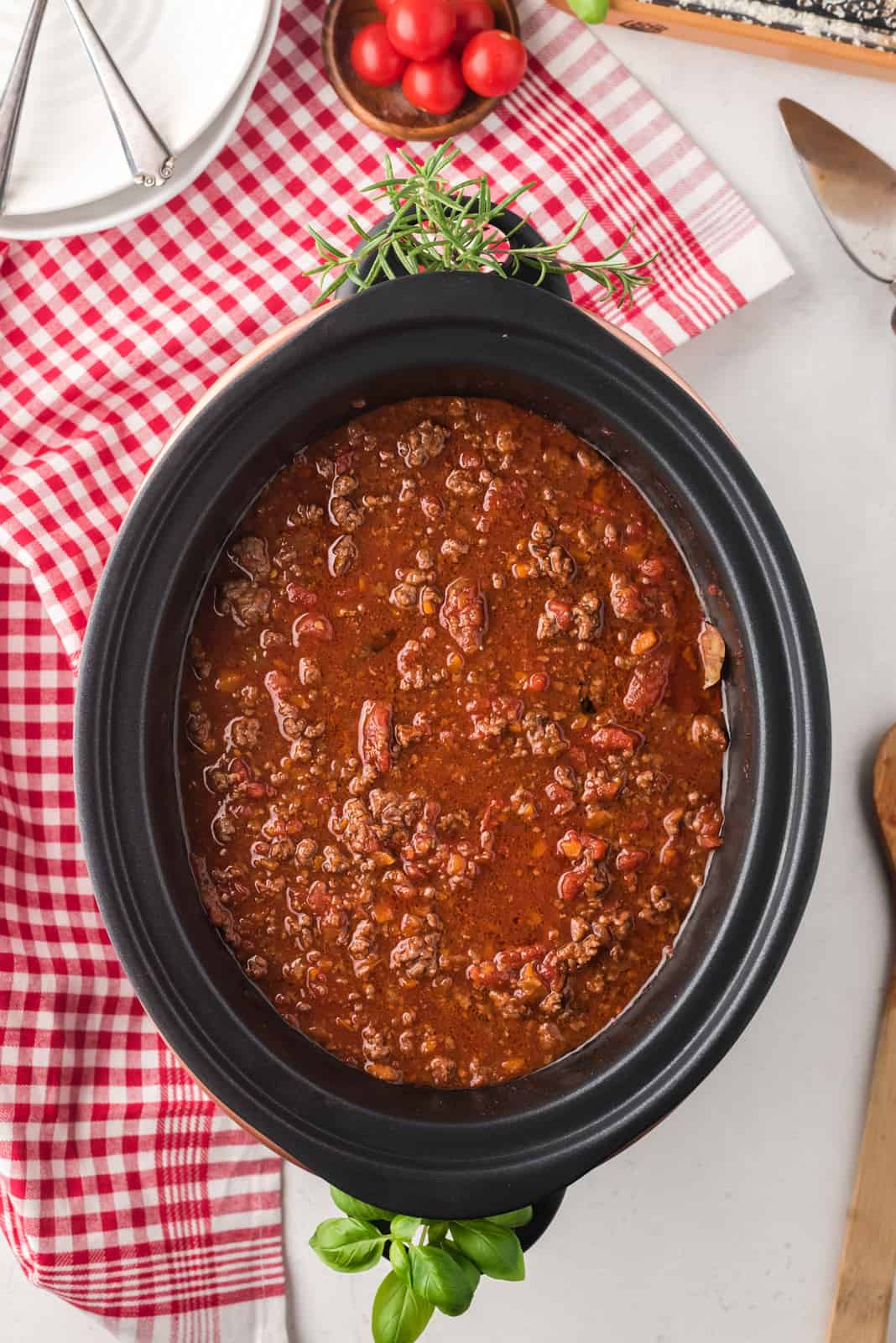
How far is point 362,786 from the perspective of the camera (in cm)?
214

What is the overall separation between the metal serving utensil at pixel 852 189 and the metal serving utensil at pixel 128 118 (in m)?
1.34

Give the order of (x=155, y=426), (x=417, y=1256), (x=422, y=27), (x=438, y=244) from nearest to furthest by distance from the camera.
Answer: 1. (x=438, y=244)
2. (x=417, y=1256)
3. (x=422, y=27)
4. (x=155, y=426)

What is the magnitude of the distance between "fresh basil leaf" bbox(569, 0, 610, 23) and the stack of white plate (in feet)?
1.99

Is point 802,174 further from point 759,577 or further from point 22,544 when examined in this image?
point 22,544

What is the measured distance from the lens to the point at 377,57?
247 centimetres

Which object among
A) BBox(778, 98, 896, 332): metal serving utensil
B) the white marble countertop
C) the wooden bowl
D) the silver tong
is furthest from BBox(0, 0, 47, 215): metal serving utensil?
BBox(778, 98, 896, 332): metal serving utensil

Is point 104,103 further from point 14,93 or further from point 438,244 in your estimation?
point 438,244

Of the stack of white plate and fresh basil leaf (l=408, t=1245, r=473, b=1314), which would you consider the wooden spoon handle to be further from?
the stack of white plate

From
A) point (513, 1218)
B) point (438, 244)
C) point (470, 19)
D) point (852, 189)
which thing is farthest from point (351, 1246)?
point (470, 19)

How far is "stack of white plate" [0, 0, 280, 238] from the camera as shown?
8.00ft

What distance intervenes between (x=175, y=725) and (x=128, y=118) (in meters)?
1.26

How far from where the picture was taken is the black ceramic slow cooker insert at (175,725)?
199 cm

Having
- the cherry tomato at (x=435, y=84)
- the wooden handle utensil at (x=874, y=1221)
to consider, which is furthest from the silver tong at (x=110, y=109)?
the wooden handle utensil at (x=874, y=1221)

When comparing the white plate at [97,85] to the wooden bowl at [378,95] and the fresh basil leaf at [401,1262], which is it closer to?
the wooden bowl at [378,95]
